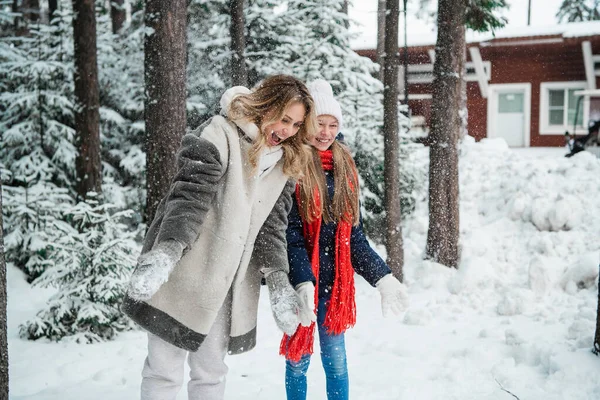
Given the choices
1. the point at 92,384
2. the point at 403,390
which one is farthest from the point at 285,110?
the point at 92,384

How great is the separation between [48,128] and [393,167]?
6.54 metres

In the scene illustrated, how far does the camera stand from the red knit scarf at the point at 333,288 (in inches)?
120

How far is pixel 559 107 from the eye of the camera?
22.0m

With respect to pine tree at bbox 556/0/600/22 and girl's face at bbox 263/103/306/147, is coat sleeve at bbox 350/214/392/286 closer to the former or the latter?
girl's face at bbox 263/103/306/147

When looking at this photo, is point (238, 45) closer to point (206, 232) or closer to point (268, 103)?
point (268, 103)

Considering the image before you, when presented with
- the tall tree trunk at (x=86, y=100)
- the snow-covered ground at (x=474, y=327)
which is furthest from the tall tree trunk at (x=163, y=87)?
the tall tree trunk at (x=86, y=100)

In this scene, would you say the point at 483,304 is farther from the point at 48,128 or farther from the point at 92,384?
the point at 48,128

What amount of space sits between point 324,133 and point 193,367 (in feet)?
4.94

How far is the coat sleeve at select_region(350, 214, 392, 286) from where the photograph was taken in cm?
316

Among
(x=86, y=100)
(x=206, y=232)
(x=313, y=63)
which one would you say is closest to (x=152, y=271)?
(x=206, y=232)

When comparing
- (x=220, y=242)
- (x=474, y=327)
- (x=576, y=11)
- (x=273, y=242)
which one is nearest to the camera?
(x=220, y=242)

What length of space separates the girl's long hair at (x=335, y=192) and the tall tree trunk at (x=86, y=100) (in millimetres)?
7306

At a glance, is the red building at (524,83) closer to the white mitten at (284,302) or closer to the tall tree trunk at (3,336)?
the white mitten at (284,302)

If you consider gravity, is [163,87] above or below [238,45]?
below
